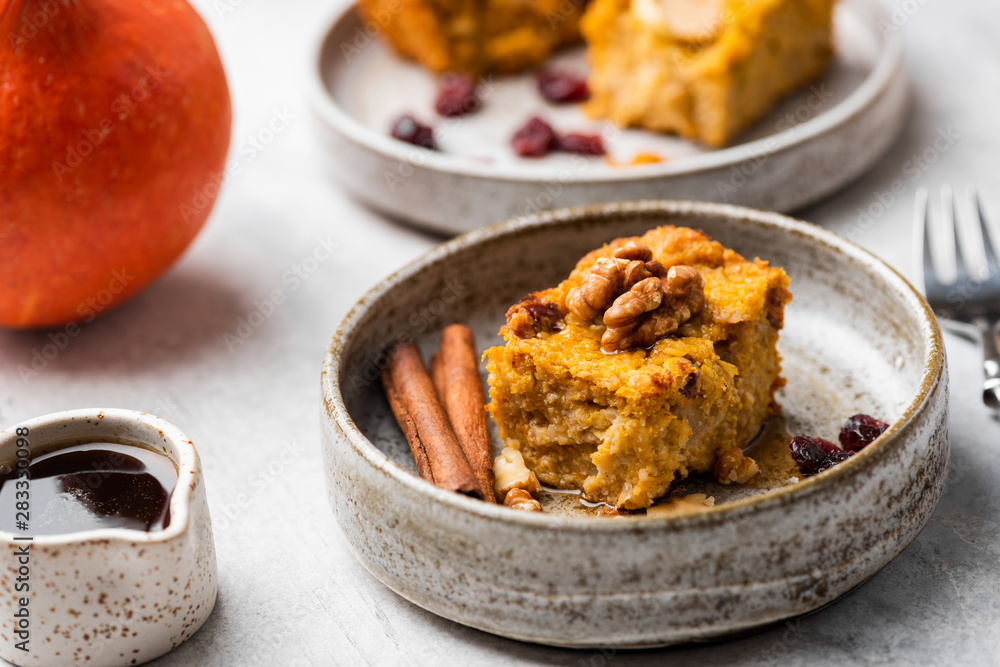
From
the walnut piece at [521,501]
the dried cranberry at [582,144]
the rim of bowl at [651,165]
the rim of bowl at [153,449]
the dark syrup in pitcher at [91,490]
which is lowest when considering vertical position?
the dried cranberry at [582,144]

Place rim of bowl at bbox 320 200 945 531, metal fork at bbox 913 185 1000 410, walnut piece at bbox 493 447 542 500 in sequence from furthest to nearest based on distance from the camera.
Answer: metal fork at bbox 913 185 1000 410, walnut piece at bbox 493 447 542 500, rim of bowl at bbox 320 200 945 531

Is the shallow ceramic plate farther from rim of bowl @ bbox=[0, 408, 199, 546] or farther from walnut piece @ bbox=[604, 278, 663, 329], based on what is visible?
rim of bowl @ bbox=[0, 408, 199, 546]

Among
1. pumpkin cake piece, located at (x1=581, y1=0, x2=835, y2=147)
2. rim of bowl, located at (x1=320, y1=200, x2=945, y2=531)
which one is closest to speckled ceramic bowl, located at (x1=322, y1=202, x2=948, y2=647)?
rim of bowl, located at (x1=320, y1=200, x2=945, y2=531)

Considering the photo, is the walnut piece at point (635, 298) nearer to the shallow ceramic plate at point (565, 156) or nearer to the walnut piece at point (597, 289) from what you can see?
the walnut piece at point (597, 289)

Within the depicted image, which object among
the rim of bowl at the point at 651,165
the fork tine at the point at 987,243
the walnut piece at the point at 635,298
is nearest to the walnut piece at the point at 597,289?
the walnut piece at the point at 635,298

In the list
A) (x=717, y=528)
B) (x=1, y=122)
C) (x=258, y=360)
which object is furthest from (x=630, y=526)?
(x=1, y=122)

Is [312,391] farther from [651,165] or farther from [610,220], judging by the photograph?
[651,165]

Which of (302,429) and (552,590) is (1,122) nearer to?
(302,429)
